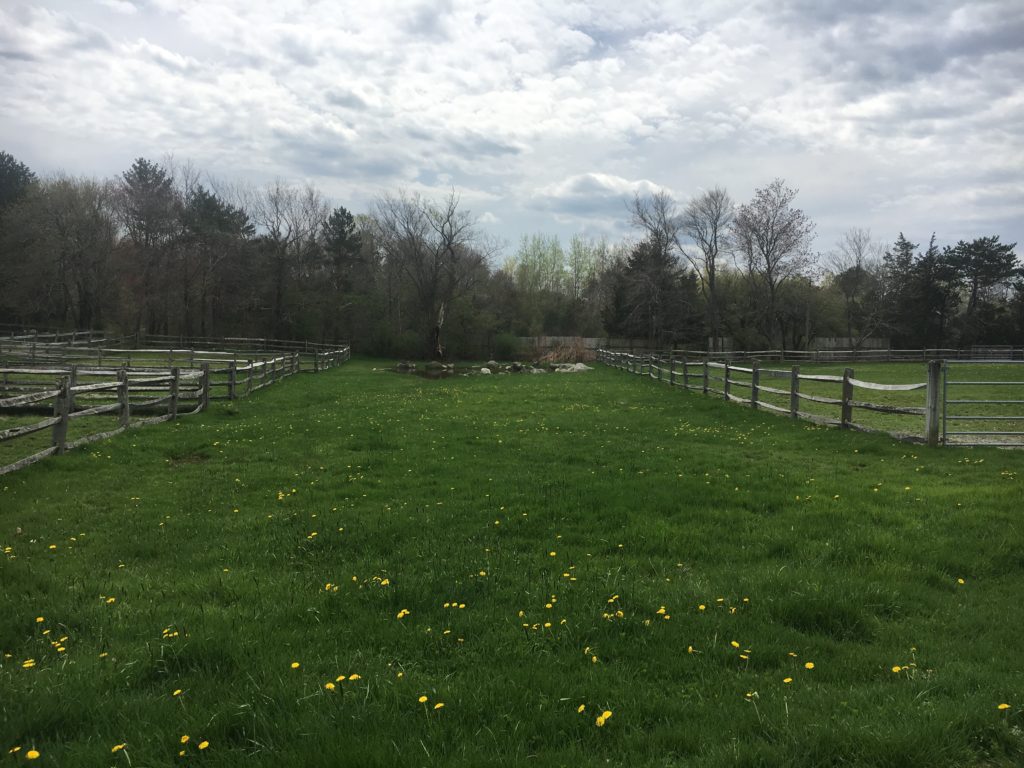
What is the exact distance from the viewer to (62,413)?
9648 mm

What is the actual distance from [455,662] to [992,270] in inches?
2896

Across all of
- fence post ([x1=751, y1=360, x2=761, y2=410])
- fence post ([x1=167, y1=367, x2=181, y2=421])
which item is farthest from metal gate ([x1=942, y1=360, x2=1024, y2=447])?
fence post ([x1=167, y1=367, x2=181, y2=421])

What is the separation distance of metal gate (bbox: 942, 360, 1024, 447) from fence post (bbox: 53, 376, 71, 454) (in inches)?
511

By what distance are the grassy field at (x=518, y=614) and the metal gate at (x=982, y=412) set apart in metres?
1.75

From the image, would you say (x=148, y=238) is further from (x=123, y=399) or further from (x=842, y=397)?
(x=842, y=397)

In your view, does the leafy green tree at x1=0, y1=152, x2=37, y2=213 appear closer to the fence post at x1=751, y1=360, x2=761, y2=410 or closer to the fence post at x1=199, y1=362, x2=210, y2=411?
the fence post at x1=199, y1=362, x2=210, y2=411

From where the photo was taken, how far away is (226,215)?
54562mm

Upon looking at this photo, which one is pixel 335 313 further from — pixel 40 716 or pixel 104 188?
pixel 40 716

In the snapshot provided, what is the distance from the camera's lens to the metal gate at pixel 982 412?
9805mm

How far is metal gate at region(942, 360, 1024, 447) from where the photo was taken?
980 cm

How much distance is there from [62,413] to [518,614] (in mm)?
9126

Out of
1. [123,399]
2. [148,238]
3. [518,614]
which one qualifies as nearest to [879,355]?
[123,399]

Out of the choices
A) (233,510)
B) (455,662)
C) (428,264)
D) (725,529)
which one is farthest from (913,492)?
(428,264)

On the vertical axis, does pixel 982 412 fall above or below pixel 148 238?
below
